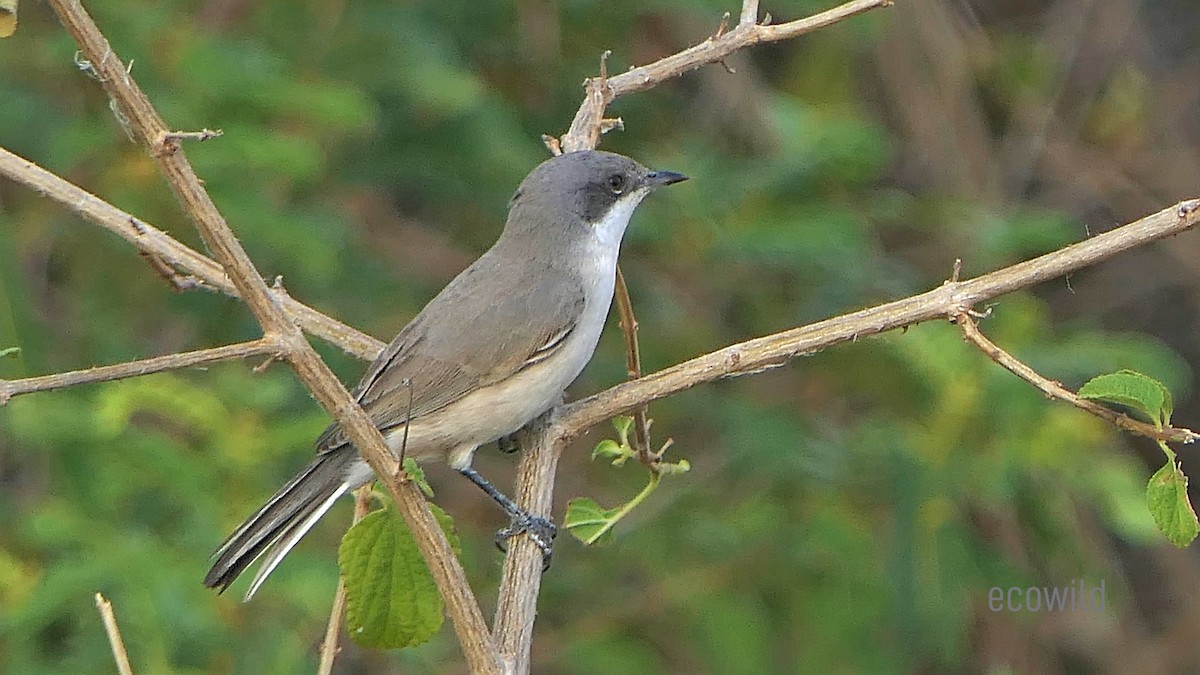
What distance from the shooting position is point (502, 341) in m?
4.00

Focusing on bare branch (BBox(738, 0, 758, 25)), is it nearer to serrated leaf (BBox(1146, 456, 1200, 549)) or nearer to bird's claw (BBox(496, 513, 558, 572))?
bird's claw (BBox(496, 513, 558, 572))

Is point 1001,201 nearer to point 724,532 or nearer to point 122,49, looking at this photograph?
point 724,532

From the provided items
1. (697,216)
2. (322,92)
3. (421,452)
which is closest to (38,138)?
(322,92)

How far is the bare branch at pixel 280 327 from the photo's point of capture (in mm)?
2102

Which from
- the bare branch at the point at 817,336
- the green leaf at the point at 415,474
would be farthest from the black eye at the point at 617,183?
the green leaf at the point at 415,474

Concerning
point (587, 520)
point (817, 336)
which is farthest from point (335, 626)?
point (817, 336)

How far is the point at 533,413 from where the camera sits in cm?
380

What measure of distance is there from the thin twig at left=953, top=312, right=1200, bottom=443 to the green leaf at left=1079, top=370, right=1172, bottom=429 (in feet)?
0.08

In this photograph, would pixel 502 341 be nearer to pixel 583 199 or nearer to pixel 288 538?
pixel 583 199

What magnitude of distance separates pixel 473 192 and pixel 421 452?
2.05 m

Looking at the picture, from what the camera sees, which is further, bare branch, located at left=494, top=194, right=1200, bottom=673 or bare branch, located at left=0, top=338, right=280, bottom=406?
bare branch, located at left=494, top=194, right=1200, bottom=673

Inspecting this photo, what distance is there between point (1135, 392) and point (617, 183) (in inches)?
85.2

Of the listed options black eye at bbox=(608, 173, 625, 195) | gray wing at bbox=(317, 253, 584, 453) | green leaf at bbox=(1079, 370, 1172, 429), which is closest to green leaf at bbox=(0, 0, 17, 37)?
gray wing at bbox=(317, 253, 584, 453)

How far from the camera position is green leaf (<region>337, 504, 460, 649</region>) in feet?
8.67
